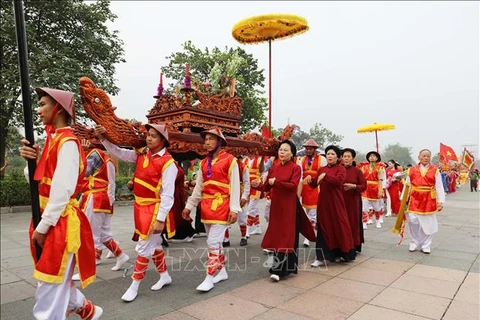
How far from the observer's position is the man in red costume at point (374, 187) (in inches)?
331

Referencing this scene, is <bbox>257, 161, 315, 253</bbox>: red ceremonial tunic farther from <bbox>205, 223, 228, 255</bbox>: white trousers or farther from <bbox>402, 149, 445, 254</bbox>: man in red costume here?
<bbox>402, 149, 445, 254</bbox>: man in red costume

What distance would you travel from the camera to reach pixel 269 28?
5797 mm

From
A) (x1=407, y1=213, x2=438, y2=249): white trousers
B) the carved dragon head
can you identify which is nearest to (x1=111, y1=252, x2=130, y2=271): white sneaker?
the carved dragon head

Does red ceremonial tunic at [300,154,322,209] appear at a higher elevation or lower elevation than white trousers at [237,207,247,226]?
higher

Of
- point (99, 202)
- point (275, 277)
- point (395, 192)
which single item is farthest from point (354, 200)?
point (395, 192)

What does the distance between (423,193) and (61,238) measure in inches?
222

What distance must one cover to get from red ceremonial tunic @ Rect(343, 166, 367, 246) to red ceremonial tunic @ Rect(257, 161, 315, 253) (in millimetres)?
1370

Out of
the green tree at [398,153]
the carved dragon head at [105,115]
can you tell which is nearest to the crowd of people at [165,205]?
the carved dragon head at [105,115]

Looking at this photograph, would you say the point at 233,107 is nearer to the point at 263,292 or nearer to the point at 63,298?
the point at 263,292

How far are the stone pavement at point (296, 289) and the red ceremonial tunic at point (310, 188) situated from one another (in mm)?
947

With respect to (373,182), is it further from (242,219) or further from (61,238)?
(61,238)

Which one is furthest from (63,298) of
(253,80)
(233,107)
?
(253,80)

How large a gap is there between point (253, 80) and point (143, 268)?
17571 mm

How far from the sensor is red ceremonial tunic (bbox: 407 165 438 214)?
18.7 feet
